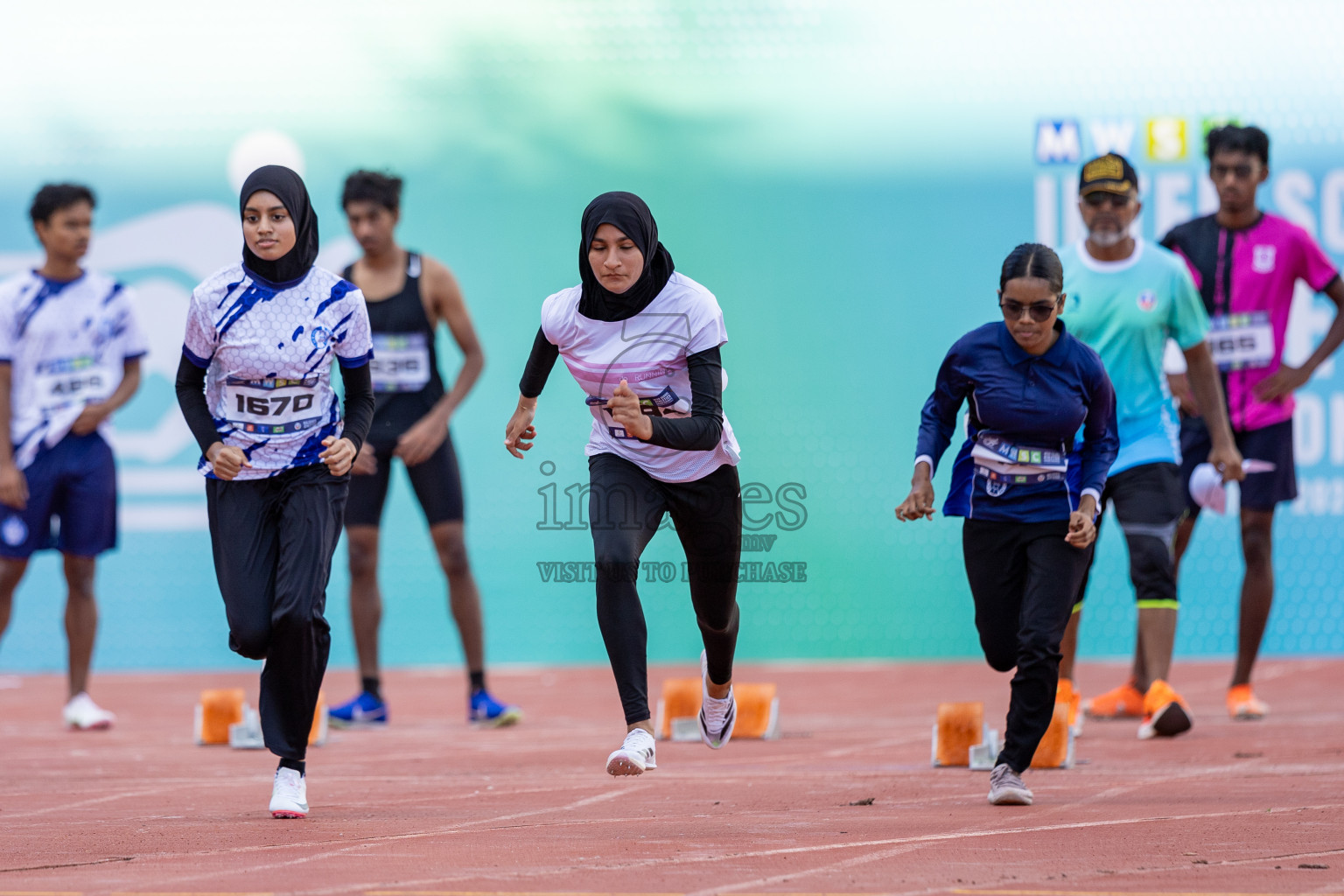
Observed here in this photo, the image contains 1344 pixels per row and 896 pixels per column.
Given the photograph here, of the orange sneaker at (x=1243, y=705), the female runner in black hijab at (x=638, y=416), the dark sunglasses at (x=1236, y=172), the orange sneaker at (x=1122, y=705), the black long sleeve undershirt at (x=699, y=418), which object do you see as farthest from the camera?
the orange sneaker at (x=1122, y=705)

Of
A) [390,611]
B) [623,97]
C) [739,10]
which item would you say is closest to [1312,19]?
[739,10]

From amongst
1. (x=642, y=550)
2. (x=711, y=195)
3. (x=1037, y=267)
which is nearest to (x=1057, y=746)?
(x=1037, y=267)

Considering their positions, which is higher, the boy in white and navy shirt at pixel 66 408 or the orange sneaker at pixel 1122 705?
the boy in white and navy shirt at pixel 66 408

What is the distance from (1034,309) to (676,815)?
6.35ft

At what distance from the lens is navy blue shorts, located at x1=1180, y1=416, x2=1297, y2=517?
7723 millimetres

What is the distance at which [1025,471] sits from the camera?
526 cm

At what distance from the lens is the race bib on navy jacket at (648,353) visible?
5.04 metres

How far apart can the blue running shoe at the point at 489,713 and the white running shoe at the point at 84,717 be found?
1.88 metres

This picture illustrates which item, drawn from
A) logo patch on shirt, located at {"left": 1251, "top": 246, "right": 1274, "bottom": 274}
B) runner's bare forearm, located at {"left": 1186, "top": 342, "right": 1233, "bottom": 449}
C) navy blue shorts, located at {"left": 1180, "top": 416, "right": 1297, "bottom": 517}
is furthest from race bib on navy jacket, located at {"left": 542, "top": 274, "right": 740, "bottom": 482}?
logo patch on shirt, located at {"left": 1251, "top": 246, "right": 1274, "bottom": 274}

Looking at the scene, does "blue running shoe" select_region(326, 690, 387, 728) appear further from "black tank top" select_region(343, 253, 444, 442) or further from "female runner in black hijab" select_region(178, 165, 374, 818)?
"female runner in black hijab" select_region(178, 165, 374, 818)

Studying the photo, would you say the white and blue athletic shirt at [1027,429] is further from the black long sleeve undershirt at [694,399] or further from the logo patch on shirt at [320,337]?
the logo patch on shirt at [320,337]

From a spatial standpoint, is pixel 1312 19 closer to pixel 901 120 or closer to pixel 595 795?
pixel 901 120

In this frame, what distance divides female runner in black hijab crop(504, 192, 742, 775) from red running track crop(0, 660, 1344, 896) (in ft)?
1.92

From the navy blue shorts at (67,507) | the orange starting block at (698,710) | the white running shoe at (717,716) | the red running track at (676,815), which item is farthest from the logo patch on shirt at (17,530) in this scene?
the white running shoe at (717,716)
